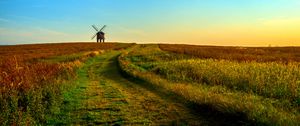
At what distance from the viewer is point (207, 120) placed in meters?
10.1

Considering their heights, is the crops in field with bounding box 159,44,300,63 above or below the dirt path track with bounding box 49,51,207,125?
above

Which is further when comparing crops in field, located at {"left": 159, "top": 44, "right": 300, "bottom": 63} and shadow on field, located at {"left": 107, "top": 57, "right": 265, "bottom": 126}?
crops in field, located at {"left": 159, "top": 44, "right": 300, "bottom": 63}

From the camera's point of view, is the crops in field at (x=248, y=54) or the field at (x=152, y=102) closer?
the field at (x=152, y=102)

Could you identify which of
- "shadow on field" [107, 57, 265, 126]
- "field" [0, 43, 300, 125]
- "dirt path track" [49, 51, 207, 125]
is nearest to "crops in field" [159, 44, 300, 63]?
"field" [0, 43, 300, 125]

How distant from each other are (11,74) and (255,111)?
9462mm

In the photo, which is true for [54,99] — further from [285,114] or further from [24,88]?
[285,114]

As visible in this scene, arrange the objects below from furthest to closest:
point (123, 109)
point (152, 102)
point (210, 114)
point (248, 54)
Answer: point (248, 54)
point (152, 102)
point (123, 109)
point (210, 114)

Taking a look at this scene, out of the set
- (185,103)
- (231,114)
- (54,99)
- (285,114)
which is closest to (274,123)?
(285,114)

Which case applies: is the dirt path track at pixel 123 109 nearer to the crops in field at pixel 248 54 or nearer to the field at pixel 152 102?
the field at pixel 152 102

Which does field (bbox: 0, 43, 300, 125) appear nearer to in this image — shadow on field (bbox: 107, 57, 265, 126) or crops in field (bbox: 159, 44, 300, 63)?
shadow on field (bbox: 107, 57, 265, 126)

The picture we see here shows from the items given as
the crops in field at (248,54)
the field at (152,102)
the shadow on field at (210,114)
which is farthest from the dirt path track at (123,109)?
the crops in field at (248,54)

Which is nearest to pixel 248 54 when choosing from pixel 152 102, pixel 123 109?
pixel 152 102

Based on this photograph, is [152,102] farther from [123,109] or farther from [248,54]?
[248,54]

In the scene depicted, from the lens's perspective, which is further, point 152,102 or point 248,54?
point 248,54
